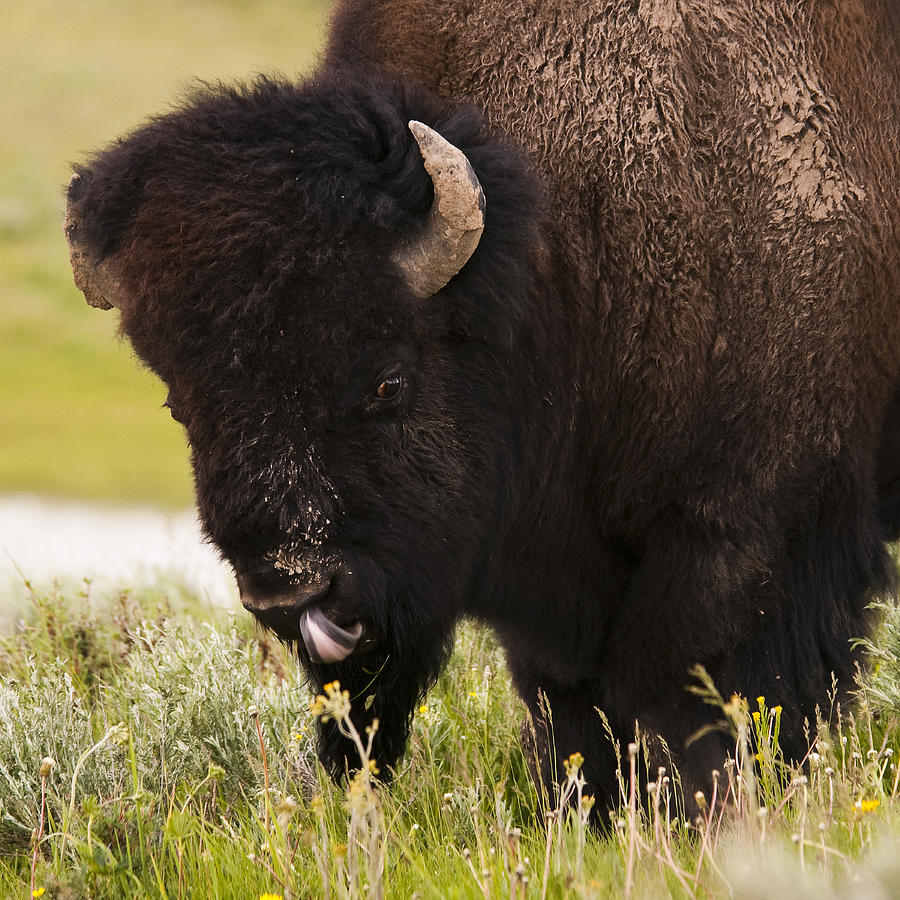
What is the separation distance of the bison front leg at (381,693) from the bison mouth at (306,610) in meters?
0.33

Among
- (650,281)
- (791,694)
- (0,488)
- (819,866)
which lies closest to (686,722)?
(791,694)

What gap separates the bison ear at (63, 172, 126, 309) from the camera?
141 inches

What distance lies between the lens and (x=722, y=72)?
3959 mm

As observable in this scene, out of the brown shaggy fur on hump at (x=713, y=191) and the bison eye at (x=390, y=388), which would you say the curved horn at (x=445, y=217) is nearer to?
the bison eye at (x=390, y=388)

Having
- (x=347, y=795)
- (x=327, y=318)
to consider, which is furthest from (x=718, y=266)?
(x=347, y=795)

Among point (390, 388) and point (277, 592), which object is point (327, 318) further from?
point (277, 592)

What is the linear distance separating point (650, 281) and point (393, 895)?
1953 millimetres

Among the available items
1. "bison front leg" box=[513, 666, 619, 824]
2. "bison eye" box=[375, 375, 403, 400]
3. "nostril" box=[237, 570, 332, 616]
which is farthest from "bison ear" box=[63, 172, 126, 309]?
"bison front leg" box=[513, 666, 619, 824]

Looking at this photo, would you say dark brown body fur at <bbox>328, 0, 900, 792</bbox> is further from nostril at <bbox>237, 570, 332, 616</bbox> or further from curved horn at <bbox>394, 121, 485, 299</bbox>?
nostril at <bbox>237, 570, 332, 616</bbox>

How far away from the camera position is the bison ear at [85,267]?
3580mm

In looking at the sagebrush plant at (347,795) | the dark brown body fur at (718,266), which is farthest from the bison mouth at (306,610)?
the dark brown body fur at (718,266)

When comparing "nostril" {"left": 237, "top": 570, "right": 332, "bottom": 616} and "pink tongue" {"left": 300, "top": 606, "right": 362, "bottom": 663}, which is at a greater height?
"nostril" {"left": 237, "top": 570, "right": 332, "bottom": 616}

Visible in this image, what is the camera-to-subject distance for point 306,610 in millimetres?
3334

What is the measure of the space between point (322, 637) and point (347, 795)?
0.40 metres
